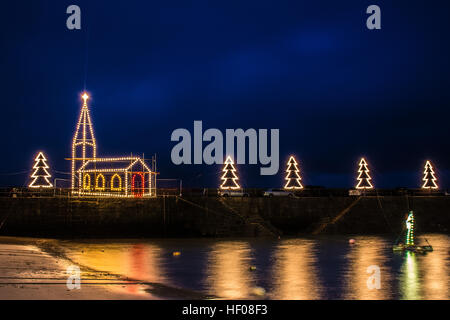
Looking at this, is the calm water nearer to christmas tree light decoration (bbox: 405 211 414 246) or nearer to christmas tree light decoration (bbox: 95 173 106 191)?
christmas tree light decoration (bbox: 405 211 414 246)

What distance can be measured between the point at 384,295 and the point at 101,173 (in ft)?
96.5

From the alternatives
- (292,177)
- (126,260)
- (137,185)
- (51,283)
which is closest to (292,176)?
(292,177)

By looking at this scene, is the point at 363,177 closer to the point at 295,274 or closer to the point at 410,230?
the point at 410,230

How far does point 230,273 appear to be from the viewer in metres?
19.4

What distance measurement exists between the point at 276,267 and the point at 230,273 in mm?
2585

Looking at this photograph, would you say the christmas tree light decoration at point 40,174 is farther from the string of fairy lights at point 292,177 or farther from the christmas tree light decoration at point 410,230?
the christmas tree light decoration at point 410,230

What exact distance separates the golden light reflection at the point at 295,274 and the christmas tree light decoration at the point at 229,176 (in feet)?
46.8

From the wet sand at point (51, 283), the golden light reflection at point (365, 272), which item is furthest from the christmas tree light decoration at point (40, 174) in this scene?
the golden light reflection at point (365, 272)

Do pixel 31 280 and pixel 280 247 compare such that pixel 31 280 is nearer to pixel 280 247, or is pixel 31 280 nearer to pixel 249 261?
pixel 249 261

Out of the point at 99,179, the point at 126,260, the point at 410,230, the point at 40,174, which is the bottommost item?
the point at 126,260

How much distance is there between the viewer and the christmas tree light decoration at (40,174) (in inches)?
1550

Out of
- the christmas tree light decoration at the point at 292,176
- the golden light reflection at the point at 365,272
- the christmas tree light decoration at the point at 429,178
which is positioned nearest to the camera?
the golden light reflection at the point at 365,272

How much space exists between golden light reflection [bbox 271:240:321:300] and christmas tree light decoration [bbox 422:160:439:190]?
24.1m

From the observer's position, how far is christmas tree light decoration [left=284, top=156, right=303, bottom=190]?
45312mm
